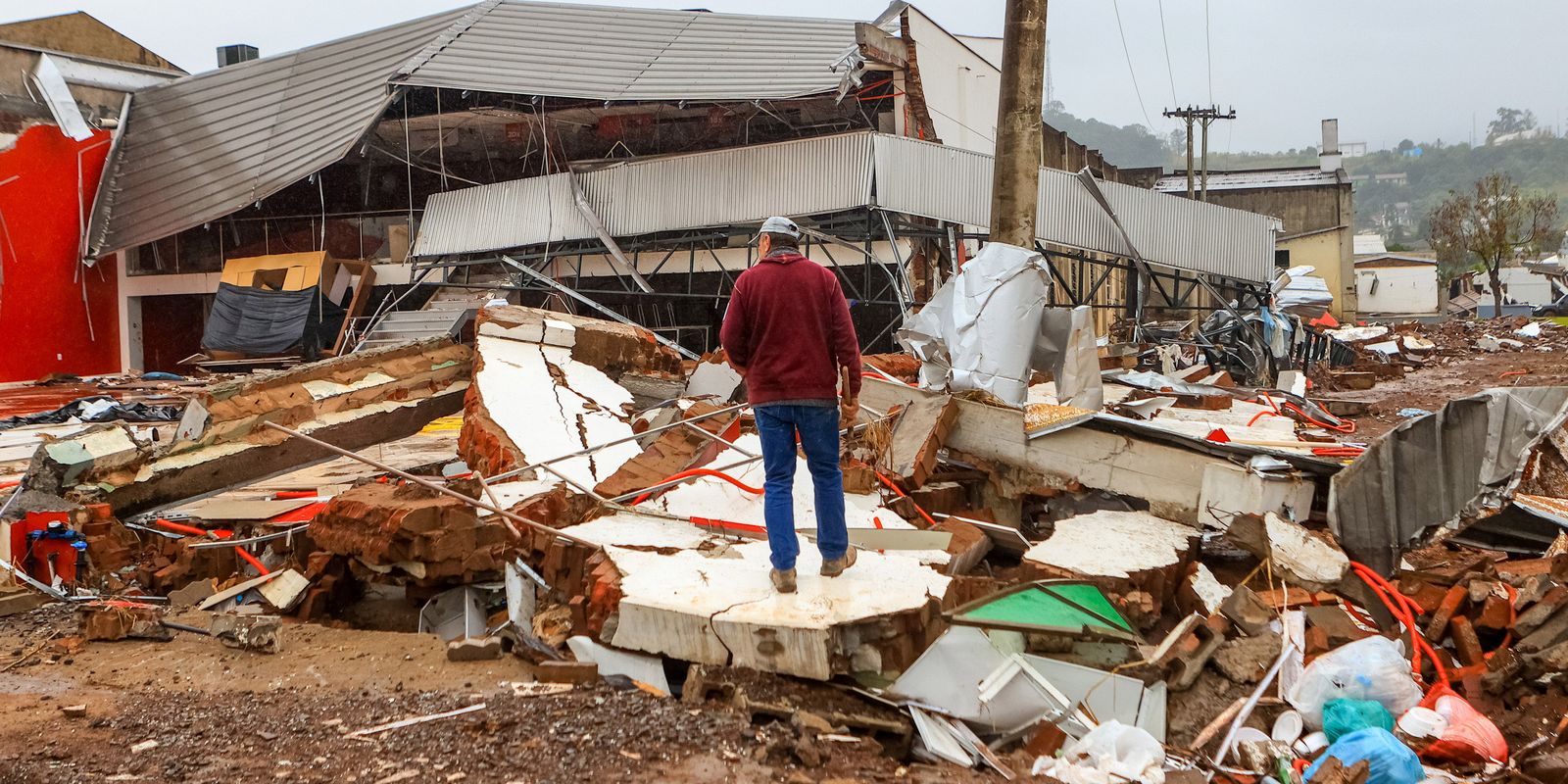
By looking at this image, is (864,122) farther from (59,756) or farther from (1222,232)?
(59,756)

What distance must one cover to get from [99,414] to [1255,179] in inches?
1755

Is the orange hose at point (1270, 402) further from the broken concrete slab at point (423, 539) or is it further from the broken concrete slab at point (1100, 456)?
the broken concrete slab at point (423, 539)

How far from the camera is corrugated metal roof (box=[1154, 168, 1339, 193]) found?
43344mm

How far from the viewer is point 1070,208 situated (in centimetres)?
1295

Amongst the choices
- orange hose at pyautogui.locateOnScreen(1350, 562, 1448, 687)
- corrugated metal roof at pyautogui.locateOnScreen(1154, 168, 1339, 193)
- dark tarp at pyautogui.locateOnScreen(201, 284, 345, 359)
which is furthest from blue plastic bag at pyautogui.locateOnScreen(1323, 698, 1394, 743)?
corrugated metal roof at pyautogui.locateOnScreen(1154, 168, 1339, 193)

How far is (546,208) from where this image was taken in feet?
51.5

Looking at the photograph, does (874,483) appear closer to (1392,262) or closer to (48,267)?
(48,267)

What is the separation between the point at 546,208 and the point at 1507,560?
13.2 m

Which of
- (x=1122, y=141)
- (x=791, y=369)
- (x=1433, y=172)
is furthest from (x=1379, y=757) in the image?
(x=1433, y=172)

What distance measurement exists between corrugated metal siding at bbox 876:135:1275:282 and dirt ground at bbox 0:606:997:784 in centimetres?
983

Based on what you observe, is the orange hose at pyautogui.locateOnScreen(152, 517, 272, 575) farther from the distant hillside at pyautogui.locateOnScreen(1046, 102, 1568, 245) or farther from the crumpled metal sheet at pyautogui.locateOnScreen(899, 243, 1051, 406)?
the distant hillside at pyautogui.locateOnScreen(1046, 102, 1568, 245)

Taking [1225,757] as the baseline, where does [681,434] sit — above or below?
above

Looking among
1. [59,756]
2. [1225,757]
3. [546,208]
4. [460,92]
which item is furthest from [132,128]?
[1225,757]

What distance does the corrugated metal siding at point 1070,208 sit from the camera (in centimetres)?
1292
